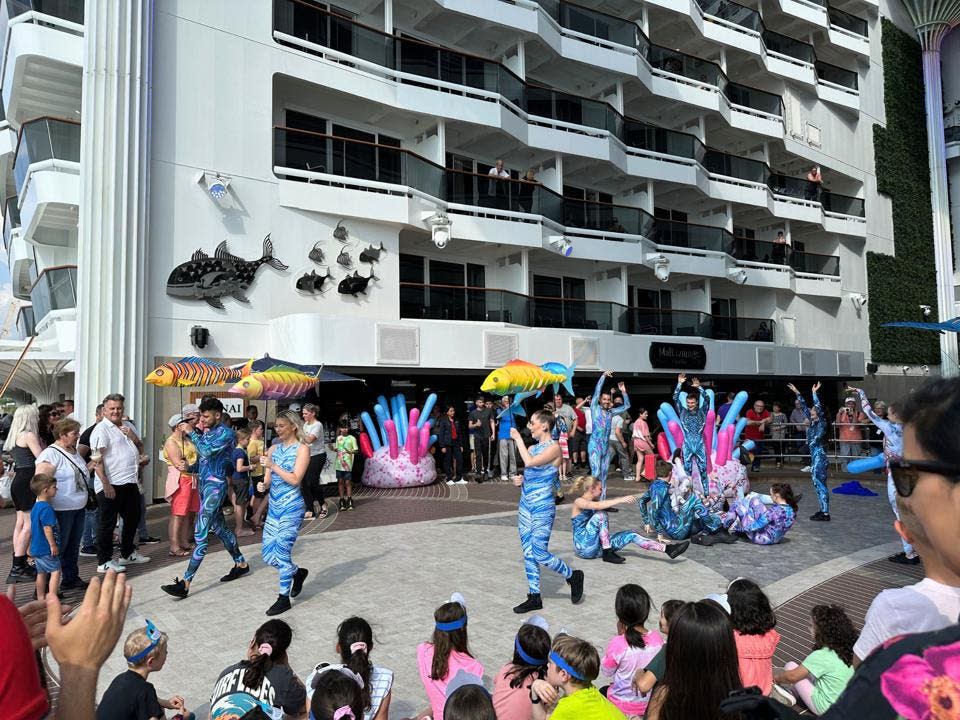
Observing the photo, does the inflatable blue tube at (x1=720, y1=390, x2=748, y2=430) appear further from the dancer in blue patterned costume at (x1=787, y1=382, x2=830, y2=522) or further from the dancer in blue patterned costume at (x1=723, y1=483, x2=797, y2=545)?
the dancer in blue patterned costume at (x1=723, y1=483, x2=797, y2=545)

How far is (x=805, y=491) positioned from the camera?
15.0 metres

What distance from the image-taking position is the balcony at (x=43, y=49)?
43.8 feet

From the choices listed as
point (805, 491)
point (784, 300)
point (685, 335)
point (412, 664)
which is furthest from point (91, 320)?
point (784, 300)

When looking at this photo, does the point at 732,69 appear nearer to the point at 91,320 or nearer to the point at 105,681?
the point at 91,320

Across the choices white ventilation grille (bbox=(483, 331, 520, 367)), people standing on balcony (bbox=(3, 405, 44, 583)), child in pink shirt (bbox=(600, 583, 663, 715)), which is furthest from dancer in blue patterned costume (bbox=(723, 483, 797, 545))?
people standing on balcony (bbox=(3, 405, 44, 583))

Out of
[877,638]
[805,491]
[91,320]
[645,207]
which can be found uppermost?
[645,207]

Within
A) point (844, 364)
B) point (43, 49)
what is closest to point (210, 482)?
point (43, 49)

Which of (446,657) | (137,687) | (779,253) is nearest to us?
(137,687)

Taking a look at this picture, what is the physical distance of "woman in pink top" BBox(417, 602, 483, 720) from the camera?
13.2ft

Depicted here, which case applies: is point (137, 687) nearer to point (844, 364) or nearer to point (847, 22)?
point (844, 364)

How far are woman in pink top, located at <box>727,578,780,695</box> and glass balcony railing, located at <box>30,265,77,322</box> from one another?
580 inches

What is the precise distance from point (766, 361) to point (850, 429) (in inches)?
347

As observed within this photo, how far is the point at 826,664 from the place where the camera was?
3.65m

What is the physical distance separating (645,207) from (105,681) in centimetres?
2292
